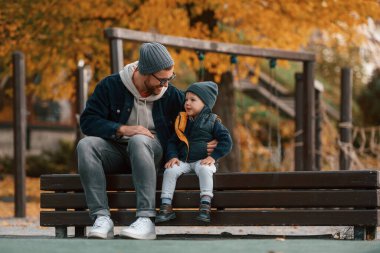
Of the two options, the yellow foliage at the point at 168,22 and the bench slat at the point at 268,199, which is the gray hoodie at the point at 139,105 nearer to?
the bench slat at the point at 268,199

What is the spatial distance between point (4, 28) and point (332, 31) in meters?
5.06

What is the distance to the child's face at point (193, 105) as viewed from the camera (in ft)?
20.4

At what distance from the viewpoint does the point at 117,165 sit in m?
6.31

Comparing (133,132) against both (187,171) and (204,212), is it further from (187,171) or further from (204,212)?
(204,212)

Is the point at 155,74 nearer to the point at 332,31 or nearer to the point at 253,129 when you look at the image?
the point at 332,31

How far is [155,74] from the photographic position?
611 cm

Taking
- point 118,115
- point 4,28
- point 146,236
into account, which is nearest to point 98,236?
point 146,236

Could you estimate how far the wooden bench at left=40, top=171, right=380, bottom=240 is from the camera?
5957 mm

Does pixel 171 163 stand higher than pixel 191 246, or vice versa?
pixel 171 163

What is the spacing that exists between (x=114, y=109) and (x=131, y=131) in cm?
27

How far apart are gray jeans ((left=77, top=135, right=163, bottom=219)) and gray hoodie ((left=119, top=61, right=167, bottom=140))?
0.14 meters

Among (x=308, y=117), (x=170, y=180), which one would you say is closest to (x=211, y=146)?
(x=170, y=180)

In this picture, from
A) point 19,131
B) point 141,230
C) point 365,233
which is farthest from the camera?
point 19,131

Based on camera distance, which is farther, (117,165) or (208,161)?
(117,165)
